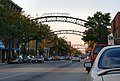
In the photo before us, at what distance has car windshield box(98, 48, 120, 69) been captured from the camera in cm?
801

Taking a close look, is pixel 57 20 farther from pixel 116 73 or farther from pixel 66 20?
pixel 116 73

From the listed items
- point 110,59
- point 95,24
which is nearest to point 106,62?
point 110,59

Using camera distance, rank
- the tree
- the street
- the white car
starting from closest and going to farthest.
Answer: the white car, the street, the tree

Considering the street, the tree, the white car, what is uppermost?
the tree

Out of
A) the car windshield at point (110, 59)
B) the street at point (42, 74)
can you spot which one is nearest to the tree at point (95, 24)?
the street at point (42, 74)

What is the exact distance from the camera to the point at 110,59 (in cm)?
825

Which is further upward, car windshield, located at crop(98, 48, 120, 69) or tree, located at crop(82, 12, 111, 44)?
tree, located at crop(82, 12, 111, 44)

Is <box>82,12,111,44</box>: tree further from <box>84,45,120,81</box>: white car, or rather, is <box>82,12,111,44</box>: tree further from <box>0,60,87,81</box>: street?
<box>84,45,120,81</box>: white car

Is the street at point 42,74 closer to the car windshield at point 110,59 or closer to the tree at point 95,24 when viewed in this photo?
the car windshield at point 110,59

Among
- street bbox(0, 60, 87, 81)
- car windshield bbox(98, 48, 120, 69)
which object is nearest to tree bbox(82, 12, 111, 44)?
street bbox(0, 60, 87, 81)

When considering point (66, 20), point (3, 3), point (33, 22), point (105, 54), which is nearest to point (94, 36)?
point (66, 20)

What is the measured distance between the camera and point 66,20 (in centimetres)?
9400

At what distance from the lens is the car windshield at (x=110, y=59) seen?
8.01 meters

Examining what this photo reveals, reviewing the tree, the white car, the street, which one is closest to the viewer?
the white car
